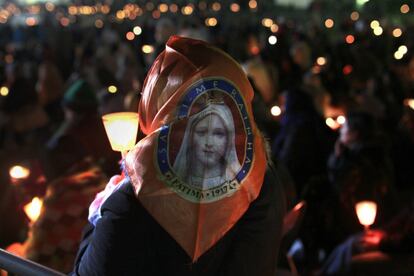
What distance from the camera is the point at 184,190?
176 cm

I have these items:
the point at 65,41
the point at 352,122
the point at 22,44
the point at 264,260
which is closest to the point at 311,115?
the point at 352,122

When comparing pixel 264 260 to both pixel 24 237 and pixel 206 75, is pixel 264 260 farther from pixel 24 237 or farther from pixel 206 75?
pixel 24 237

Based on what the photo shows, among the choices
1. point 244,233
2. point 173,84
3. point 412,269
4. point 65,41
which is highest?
point 65,41

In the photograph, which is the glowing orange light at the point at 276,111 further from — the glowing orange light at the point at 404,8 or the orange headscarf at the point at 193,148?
the glowing orange light at the point at 404,8

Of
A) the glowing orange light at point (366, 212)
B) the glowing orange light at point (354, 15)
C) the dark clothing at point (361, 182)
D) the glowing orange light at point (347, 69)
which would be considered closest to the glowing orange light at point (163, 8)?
the glowing orange light at point (354, 15)

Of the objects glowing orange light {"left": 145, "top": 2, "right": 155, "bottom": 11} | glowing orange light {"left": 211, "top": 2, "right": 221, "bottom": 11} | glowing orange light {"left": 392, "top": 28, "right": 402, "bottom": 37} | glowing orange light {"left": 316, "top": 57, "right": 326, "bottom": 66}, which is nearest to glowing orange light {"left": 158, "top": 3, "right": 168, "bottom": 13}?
glowing orange light {"left": 145, "top": 2, "right": 155, "bottom": 11}

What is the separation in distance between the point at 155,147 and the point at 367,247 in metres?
2.99

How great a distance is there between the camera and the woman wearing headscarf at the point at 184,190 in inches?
69.1

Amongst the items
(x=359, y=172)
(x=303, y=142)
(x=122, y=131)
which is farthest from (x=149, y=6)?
(x=122, y=131)

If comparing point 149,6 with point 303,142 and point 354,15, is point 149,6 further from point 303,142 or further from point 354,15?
point 303,142

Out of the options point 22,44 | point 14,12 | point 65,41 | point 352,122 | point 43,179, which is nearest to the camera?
point 43,179

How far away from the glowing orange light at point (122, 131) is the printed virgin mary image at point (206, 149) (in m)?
0.53

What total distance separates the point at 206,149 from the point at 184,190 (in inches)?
5.0

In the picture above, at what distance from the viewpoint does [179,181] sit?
5.77 ft
